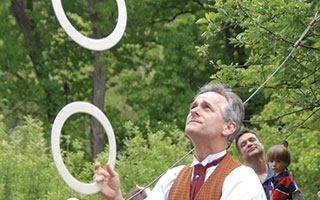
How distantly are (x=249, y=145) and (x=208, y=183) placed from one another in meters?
1.71

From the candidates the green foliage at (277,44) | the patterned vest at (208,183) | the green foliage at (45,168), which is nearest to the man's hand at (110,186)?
the patterned vest at (208,183)

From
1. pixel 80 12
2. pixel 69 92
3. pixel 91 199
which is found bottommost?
pixel 91 199

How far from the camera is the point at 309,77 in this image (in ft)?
19.6

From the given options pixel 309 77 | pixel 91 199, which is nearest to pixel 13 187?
pixel 91 199

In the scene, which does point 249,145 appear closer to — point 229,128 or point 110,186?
point 229,128

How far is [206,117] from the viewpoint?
2.93m

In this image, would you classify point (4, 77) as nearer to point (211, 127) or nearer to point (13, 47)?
point (13, 47)

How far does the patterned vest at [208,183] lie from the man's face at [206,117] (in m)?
0.16

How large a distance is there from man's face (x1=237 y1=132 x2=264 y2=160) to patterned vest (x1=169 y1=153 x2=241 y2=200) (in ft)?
4.95

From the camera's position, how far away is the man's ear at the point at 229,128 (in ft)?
9.73

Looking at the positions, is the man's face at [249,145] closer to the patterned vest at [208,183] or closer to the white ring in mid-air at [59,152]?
the patterned vest at [208,183]

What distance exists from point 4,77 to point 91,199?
10086 mm

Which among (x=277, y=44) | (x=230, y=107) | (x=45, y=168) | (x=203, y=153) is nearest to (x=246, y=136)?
(x=277, y=44)

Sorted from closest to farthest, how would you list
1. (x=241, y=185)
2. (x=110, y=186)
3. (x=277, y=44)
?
(x=241, y=185) < (x=110, y=186) < (x=277, y=44)
